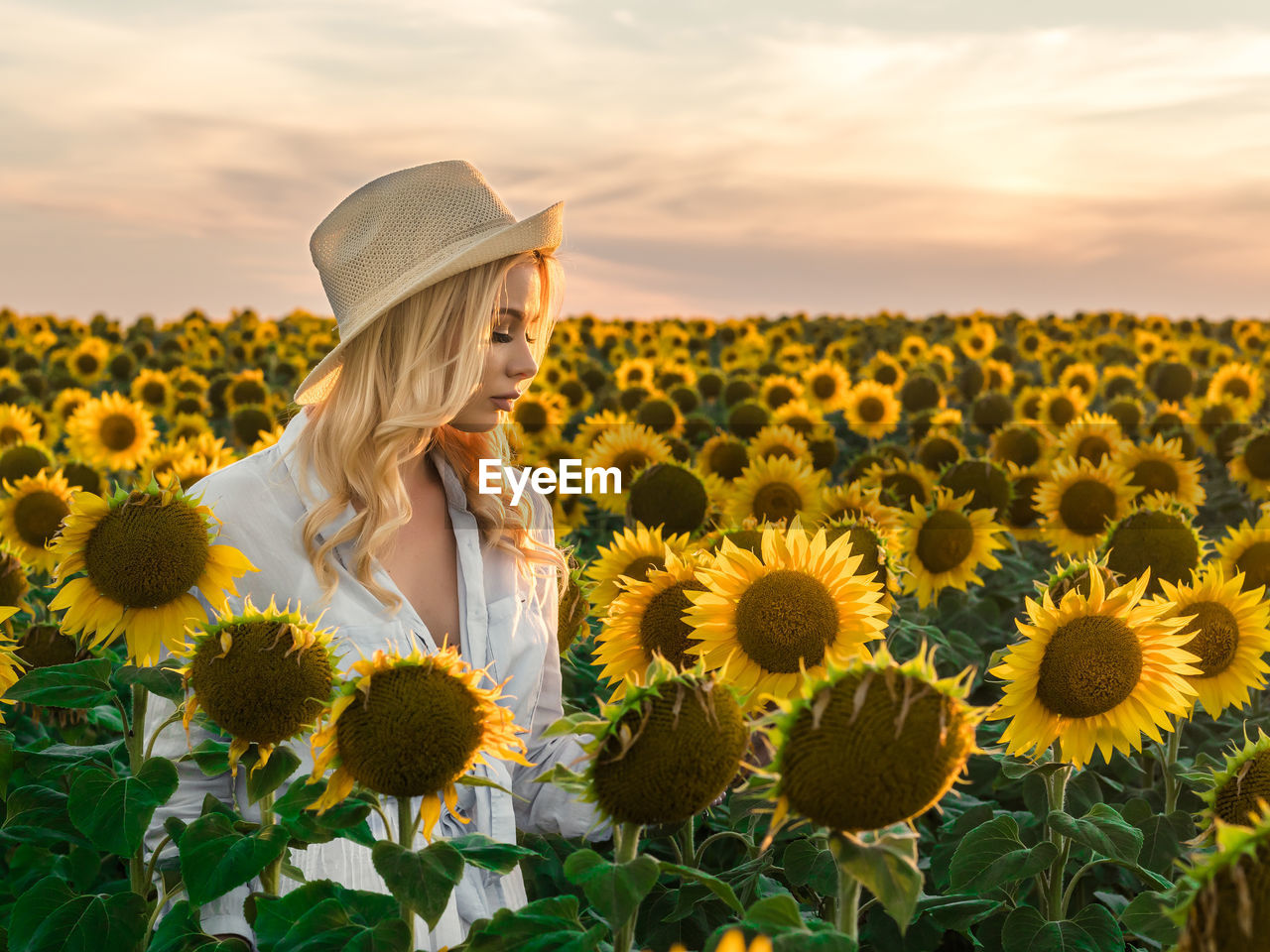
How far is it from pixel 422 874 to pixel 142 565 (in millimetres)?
1278

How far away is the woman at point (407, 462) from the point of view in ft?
10.3

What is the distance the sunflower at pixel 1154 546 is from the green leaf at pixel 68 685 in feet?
10.1

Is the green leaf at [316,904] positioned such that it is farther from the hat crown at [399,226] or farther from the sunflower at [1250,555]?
the sunflower at [1250,555]

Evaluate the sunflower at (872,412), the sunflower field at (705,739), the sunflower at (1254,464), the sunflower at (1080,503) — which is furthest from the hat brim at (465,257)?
the sunflower at (872,412)

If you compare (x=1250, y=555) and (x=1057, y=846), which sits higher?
(x=1250, y=555)

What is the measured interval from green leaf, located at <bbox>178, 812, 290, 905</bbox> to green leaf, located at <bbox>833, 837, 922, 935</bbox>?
0.97 m

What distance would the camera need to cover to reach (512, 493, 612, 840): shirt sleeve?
9.95 feet

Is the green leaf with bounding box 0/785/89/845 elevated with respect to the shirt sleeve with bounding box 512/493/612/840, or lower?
lower

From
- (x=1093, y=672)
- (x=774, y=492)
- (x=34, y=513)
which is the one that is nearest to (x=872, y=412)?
(x=774, y=492)

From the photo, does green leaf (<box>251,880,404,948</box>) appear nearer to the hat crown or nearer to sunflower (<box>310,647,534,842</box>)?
sunflower (<box>310,647,534,842</box>)

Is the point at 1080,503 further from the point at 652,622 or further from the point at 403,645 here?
the point at 403,645

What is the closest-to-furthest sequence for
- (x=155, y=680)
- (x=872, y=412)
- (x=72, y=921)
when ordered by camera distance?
(x=155, y=680) < (x=72, y=921) < (x=872, y=412)

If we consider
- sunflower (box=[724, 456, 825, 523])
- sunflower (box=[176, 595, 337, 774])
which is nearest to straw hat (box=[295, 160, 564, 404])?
sunflower (box=[176, 595, 337, 774])

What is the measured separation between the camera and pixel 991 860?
2740mm
